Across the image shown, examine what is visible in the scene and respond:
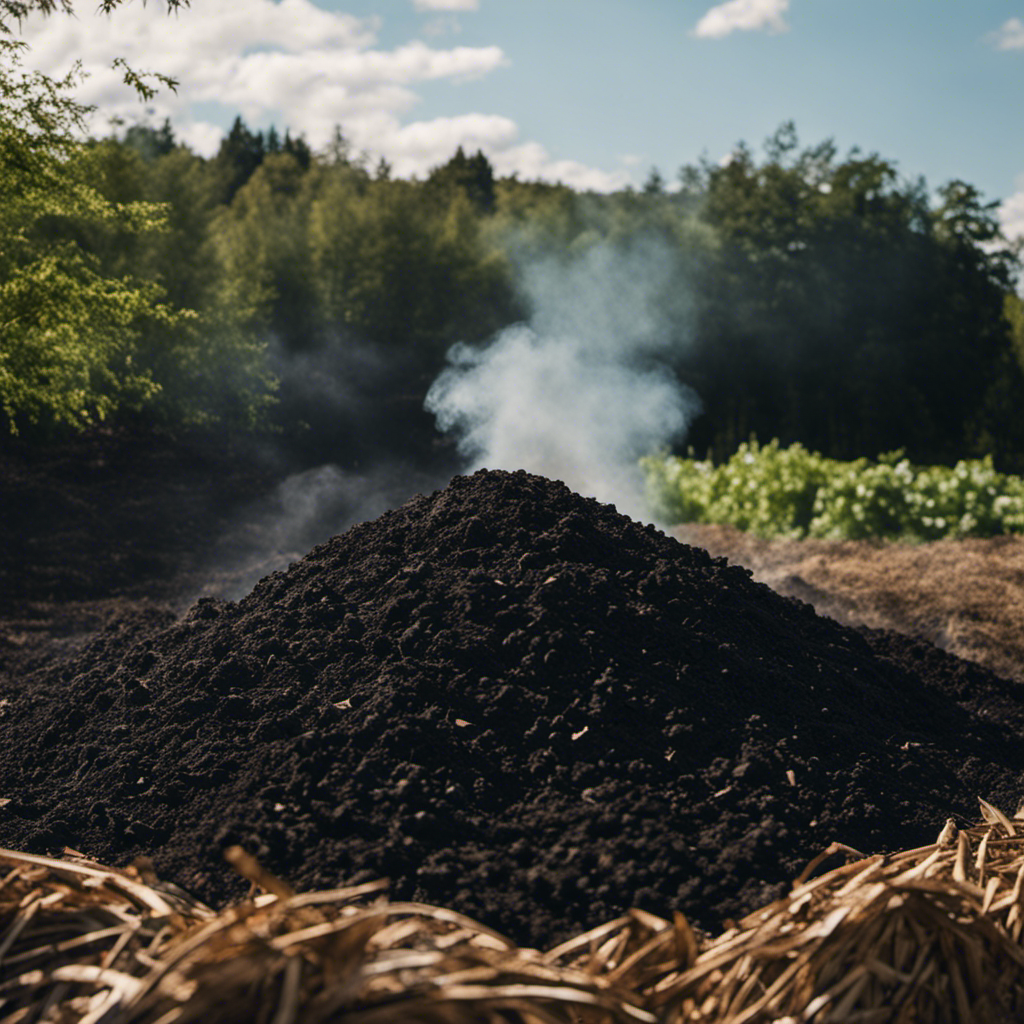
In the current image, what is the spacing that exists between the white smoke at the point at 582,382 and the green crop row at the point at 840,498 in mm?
709

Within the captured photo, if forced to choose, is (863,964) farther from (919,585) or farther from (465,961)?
(919,585)

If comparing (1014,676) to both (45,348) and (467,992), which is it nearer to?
(467,992)

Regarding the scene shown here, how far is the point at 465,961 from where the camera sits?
1330 millimetres

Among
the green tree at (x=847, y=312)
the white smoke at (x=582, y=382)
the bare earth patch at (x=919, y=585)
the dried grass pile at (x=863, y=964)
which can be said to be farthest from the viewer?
the green tree at (x=847, y=312)

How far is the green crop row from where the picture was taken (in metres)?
8.69

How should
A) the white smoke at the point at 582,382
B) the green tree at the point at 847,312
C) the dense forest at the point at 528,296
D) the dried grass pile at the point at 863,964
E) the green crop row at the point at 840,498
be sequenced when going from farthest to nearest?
the green tree at the point at 847,312
the dense forest at the point at 528,296
the white smoke at the point at 582,382
the green crop row at the point at 840,498
the dried grass pile at the point at 863,964

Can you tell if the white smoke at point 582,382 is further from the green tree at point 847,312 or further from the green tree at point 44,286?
the green tree at point 44,286

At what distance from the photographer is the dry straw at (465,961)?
1230 mm

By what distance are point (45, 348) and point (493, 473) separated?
17.4ft

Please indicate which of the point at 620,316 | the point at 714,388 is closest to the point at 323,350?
the point at 620,316

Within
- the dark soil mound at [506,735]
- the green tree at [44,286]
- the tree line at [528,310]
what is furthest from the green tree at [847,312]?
the dark soil mound at [506,735]

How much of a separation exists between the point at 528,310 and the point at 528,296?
17.2 inches

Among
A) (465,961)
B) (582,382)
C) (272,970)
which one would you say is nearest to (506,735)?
(465,961)

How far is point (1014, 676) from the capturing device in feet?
18.7
